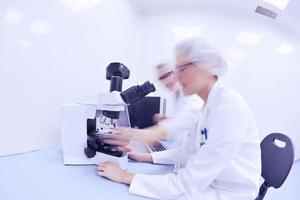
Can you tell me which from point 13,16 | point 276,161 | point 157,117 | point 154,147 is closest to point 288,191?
point 276,161

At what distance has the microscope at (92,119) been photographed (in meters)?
0.94

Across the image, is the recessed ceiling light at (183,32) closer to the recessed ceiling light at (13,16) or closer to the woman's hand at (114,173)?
the recessed ceiling light at (13,16)

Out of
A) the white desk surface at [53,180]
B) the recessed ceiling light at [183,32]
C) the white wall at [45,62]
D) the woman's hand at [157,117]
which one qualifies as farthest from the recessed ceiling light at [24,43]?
the recessed ceiling light at [183,32]

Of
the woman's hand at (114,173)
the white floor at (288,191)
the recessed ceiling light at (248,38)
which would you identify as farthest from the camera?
the recessed ceiling light at (248,38)

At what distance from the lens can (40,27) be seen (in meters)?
1.10

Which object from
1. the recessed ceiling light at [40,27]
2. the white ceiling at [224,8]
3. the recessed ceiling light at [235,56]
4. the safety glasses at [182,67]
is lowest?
the safety glasses at [182,67]

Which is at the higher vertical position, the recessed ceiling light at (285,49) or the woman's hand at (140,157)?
the recessed ceiling light at (285,49)

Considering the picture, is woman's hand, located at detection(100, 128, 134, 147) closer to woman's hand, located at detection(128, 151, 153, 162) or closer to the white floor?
woman's hand, located at detection(128, 151, 153, 162)

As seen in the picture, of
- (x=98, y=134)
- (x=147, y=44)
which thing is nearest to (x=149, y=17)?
(x=147, y=44)

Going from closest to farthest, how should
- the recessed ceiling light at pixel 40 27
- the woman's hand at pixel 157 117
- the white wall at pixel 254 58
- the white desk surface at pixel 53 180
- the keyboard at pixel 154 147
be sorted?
the white desk surface at pixel 53 180, the recessed ceiling light at pixel 40 27, the keyboard at pixel 154 147, the woman's hand at pixel 157 117, the white wall at pixel 254 58

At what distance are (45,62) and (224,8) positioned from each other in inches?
86.8

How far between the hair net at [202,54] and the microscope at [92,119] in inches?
8.9

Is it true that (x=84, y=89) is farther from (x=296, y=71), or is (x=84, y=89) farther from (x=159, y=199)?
(x=296, y=71)

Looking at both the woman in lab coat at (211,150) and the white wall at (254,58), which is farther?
the white wall at (254,58)
